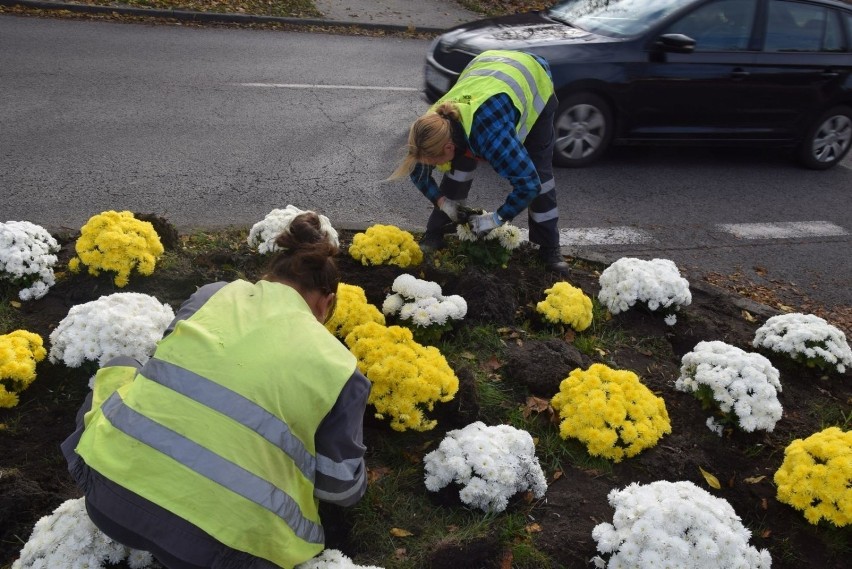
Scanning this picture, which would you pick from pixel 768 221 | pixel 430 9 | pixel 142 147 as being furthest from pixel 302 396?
pixel 430 9

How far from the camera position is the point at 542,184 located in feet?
16.0

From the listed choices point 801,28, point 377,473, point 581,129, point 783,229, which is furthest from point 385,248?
point 801,28

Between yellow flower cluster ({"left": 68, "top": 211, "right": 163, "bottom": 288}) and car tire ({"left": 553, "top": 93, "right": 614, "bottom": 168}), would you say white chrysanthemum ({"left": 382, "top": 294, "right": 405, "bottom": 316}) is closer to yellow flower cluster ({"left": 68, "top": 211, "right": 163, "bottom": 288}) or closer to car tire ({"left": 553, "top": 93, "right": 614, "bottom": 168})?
yellow flower cluster ({"left": 68, "top": 211, "right": 163, "bottom": 288})

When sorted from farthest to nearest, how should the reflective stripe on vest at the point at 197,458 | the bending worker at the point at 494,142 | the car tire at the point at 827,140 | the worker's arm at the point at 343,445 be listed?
the car tire at the point at 827,140, the bending worker at the point at 494,142, the worker's arm at the point at 343,445, the reflective stripe on vest at the point at 197,458

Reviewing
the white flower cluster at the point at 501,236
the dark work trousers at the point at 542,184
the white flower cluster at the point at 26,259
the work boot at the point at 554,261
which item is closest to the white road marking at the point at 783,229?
the work boot at the point at 554,261

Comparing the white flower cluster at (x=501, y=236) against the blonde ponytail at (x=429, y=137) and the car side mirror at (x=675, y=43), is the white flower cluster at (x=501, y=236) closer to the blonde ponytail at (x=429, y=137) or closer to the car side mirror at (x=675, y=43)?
the blonde ponytail at (x=429, y=137)

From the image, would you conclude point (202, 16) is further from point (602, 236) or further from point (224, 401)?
point (224, 401)

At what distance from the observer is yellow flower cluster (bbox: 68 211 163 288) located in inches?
161

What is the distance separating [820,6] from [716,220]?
3.03m

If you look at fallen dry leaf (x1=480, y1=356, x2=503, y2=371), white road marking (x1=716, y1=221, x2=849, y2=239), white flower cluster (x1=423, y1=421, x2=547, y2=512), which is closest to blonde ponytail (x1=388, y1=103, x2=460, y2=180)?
fallen dry leaf (x1=480, y1=356, x2=503, y2=371)

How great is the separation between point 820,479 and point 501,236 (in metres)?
2.32

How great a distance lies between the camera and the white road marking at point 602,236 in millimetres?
6012

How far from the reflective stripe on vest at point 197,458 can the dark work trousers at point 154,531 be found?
0.54 feet

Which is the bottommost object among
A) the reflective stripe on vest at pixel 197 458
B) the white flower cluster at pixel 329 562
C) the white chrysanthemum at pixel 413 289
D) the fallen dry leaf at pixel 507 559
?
the fallen dry leaf at pixel 507 559
